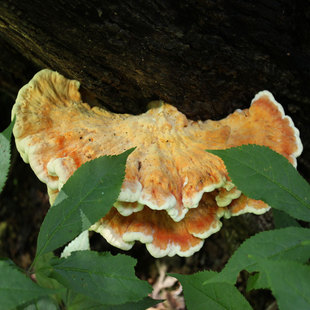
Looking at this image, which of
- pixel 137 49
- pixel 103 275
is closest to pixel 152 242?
pixel 103 275

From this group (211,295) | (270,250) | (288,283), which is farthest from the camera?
(211,295)

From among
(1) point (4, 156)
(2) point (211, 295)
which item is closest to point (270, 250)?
(2) point (211, 295)

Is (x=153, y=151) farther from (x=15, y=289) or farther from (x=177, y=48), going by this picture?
(x=15, y=289)

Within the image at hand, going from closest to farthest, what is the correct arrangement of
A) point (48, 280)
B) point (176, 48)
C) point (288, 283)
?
point (288, 283) → point (176, 48) → point (48, 280)

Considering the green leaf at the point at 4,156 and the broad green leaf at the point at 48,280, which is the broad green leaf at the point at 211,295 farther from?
the green leaf at the point at 4,156

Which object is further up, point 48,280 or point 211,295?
point 211,295

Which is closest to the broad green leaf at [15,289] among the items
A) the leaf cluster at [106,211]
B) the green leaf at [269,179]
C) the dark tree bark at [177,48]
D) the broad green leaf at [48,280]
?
the broad green leaf at [48,280]

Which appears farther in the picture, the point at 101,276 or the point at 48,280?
the point at 48,280
